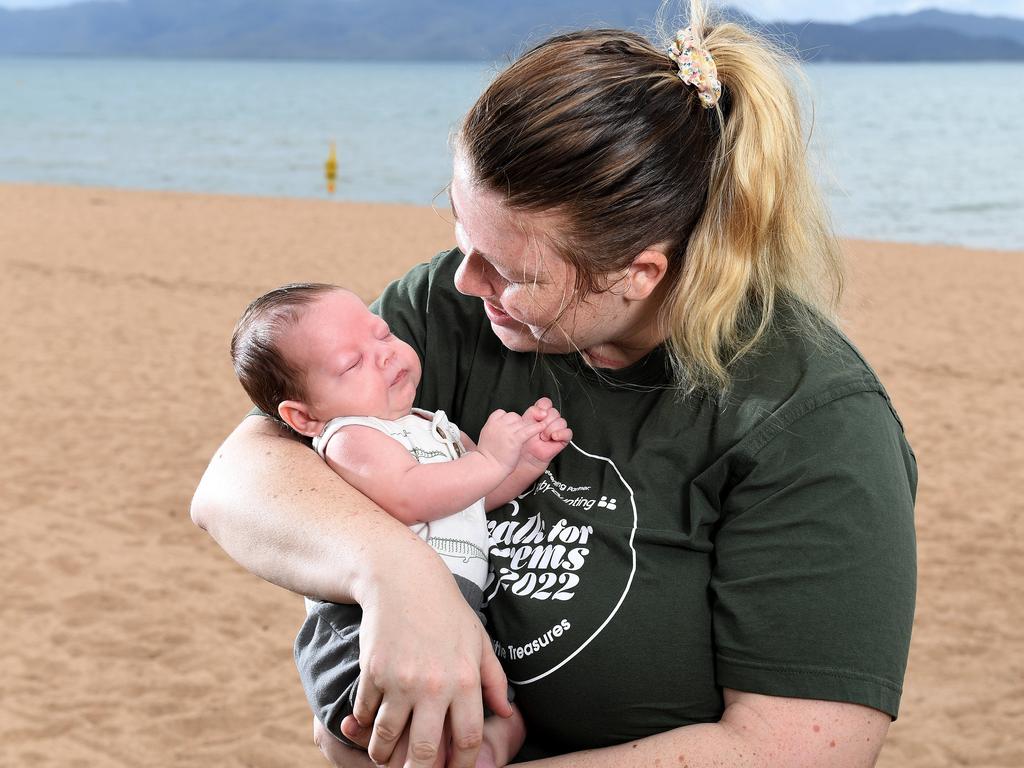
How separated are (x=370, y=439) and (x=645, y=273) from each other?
0.54 meters

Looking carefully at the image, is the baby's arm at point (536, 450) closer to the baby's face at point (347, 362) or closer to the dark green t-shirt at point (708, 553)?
the dark green t-shirt at point (708, 553)

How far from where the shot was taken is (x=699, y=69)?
1722 millimetres

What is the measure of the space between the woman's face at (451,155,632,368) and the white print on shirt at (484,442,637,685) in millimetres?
201

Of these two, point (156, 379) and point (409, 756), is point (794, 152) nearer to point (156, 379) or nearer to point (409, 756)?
point (409, 756)

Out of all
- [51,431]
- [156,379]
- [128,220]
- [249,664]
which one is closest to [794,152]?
[249,664]

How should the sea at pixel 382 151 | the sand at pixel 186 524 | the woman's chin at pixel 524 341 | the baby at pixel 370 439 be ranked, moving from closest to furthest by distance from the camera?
the baby at pixel 370 439 → the woman's chin at pixel 524 341 → the sand at pixel 186 524 → the sea at pixel 382 151

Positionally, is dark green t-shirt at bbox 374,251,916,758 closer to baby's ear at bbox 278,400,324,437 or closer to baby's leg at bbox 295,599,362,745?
baby's leg at bbox 295,599,362,745

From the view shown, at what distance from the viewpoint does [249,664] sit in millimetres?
4871

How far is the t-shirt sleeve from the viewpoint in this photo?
1457 mm

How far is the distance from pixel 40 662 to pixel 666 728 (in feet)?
13.0

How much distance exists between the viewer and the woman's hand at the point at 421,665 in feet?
4.89

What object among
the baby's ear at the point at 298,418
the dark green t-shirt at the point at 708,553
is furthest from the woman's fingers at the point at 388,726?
the baby's ear at the point at 298,418

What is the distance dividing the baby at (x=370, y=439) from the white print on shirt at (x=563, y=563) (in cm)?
5

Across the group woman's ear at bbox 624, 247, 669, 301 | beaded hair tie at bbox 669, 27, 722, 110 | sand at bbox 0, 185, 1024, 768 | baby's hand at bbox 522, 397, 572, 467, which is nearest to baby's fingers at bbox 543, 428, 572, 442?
baby's hand at bbox 522, 397, 572, 467
